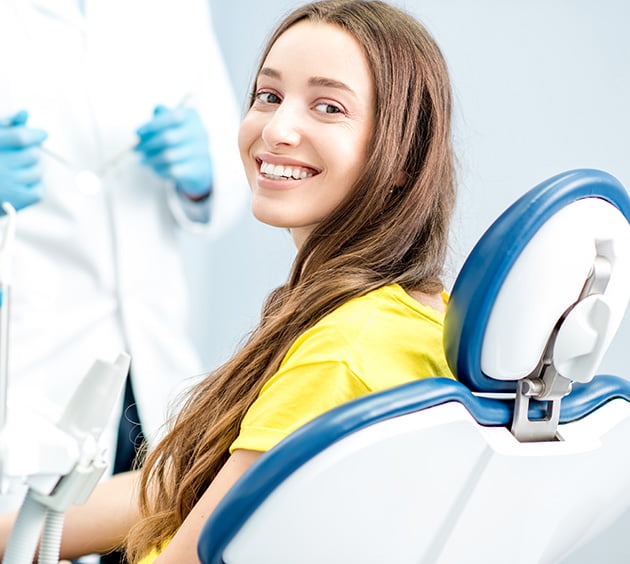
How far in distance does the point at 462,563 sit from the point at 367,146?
1.48 ft

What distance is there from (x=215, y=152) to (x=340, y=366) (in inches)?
42.7

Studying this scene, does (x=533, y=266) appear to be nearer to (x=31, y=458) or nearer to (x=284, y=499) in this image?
(x=284, y=499)

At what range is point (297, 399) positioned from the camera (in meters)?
0.71

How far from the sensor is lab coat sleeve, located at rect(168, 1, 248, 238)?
167cm

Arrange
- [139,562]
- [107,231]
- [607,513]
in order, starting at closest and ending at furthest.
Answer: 1. [607,513]
2. [139,562]
3. [107,231]

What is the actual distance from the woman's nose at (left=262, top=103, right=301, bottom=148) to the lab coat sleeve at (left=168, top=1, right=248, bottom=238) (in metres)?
0.74

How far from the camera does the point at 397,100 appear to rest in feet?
3.09

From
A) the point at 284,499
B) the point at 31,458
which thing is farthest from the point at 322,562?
the point at 31,458

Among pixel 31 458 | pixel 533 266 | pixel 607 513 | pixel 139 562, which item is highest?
pixel 533 266

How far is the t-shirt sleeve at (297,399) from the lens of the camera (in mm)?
690

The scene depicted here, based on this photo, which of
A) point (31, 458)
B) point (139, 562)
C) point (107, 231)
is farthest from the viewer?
point (107, 231)

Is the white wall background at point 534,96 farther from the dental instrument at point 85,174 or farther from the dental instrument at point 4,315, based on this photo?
the dental instrument at point 4,315

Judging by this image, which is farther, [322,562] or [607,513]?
[607,513]

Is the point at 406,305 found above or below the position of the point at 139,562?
above
